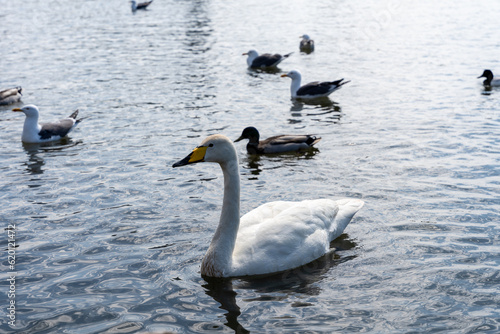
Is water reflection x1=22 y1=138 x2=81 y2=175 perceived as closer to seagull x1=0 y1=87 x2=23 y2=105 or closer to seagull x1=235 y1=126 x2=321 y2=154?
seagull x1=0 y1=87 x2=23 y2=105

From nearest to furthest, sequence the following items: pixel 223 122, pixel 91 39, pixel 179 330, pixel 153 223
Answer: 1. pixel 179 330
2. pixel 153 223
3. pixel 223 122
4. pixel 91 39

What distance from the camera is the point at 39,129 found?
1472 centimetres

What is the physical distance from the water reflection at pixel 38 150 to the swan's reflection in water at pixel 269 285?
21.3 ft

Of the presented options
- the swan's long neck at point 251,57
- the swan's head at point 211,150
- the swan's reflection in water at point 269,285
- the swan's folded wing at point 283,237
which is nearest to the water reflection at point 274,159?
the swan's folded wing at point 283,237

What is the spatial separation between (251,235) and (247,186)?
145 inches

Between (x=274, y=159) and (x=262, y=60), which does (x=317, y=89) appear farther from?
(x=274, y=159)

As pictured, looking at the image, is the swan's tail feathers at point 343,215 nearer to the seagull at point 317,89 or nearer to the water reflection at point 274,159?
the water reflection at point 274,159

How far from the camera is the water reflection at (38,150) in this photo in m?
12.8

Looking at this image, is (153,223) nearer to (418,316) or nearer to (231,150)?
(231,150)

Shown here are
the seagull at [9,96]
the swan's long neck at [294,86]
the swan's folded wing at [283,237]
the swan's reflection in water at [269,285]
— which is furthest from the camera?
the swan's long neck at [294,86]

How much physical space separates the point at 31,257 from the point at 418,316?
5343 mm

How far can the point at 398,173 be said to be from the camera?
11.8 meters

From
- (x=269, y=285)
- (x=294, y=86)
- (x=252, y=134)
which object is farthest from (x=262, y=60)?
(x=269, y=285)

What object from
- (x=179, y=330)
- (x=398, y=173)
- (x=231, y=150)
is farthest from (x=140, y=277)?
(x=398, y=173)
